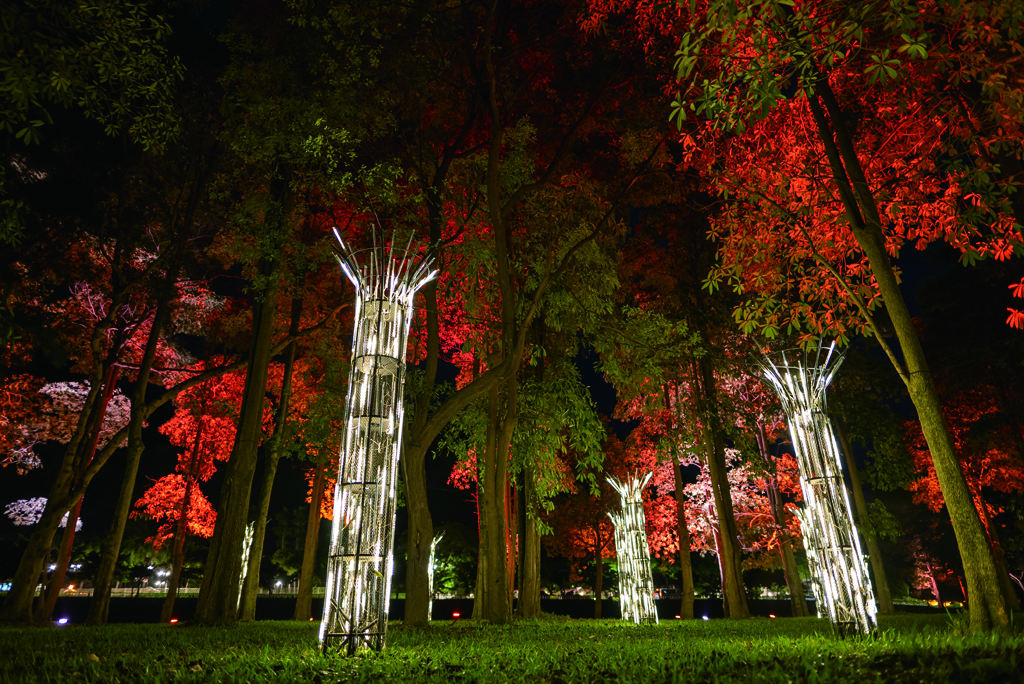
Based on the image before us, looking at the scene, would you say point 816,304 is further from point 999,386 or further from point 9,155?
point 9,155

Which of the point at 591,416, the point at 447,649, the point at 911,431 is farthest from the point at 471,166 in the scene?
the point at 911,431

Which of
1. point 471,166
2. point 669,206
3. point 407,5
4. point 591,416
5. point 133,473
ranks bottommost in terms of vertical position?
point 133,473

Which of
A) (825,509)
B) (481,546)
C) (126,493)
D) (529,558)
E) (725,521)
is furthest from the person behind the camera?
(725,521)

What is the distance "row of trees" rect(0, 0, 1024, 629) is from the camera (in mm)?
5910

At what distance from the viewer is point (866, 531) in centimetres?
1434

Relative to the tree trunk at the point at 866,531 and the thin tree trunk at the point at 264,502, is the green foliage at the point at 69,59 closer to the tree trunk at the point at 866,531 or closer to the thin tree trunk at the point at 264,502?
the thin tree trunk at the point at 264,502

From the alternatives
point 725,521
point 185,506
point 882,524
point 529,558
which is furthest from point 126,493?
point 882,524

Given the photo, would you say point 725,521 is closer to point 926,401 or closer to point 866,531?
point 866,531

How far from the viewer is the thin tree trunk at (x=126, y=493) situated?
31.2 feet

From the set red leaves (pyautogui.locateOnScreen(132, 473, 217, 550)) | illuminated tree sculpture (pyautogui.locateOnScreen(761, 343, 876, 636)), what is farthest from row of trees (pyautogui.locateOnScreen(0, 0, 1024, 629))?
red leaves (pyautogui.locateOnScreen(132, 473, 217, 550))

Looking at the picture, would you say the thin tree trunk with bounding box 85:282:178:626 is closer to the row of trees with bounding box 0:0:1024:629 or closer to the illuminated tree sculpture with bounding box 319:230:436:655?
the row of trees with bounding box 0:0:1024:629

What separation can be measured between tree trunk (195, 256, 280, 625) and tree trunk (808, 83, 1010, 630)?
7.89 meters

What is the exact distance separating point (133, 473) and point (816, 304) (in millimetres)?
11961

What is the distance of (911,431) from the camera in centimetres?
1781
